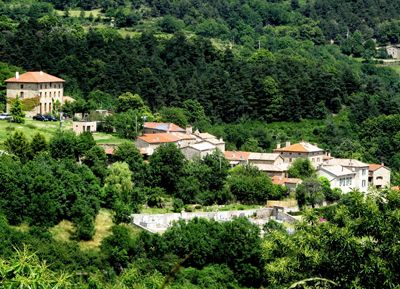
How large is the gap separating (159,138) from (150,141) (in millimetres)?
772

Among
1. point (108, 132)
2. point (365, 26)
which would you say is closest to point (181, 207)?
point (108, 132)

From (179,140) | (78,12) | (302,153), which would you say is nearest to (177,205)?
(179,140)

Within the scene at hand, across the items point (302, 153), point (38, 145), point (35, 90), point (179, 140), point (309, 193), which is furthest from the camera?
point (35, 90)

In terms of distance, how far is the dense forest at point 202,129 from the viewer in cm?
1630

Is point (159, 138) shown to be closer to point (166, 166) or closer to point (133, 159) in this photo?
point (133, 159)

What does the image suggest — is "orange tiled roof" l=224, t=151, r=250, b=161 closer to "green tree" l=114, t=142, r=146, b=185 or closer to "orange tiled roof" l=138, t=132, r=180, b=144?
"orange tiled roof" l=138, t=132, r=180, b=144

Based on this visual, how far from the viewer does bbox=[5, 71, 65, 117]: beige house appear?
4517 cm

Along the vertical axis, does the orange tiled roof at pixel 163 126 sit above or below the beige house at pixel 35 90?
below

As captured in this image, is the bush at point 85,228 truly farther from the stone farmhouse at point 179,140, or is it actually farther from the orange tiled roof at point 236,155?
the orange tiled roof at point 236,155

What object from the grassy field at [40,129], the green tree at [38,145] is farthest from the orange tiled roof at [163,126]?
the green tree at [38,145]

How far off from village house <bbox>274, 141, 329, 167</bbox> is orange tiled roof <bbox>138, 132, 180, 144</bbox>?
623 cm

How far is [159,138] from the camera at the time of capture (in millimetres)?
41031

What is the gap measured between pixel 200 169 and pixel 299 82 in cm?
2135

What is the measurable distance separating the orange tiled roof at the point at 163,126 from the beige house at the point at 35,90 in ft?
16.2
